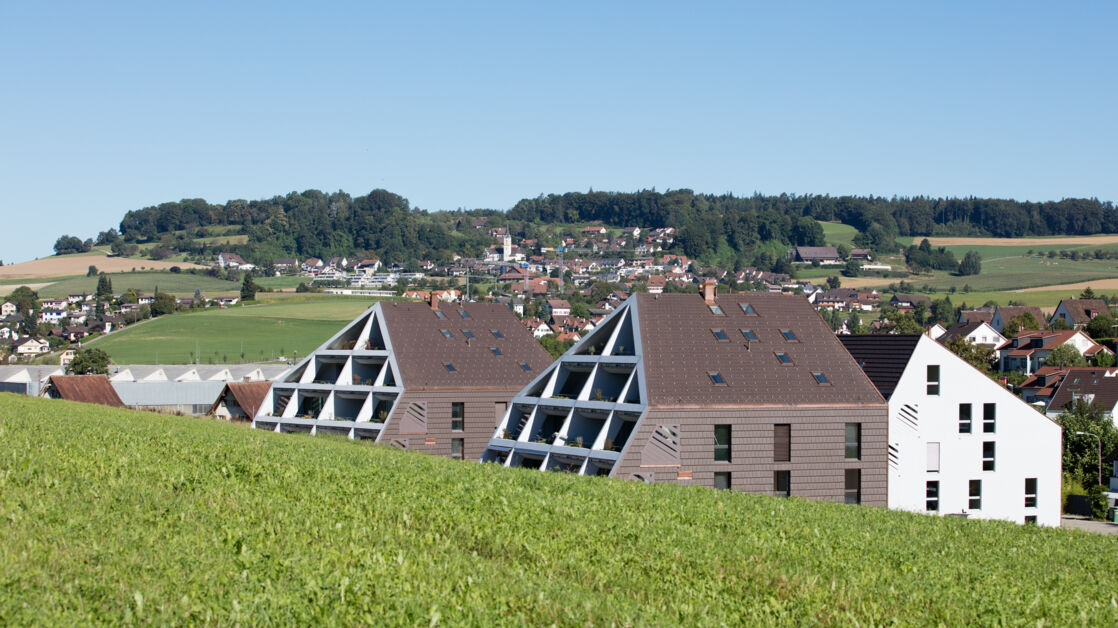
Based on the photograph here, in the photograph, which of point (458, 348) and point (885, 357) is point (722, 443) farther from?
point (458, 348)

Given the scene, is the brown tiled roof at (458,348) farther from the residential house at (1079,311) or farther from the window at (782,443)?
the residential house at (1079,311)

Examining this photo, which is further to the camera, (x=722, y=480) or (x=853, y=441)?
(x=853, y=441)

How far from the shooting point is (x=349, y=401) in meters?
54.0

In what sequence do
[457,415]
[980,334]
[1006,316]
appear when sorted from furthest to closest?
[1006,316], [980,334], [457,415]

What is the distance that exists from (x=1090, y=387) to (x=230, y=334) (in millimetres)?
102271

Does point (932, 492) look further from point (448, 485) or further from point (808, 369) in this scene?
point (448, 485)

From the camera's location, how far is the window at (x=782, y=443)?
132ft

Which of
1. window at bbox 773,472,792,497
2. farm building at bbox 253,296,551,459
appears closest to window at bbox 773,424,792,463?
window at bbox 773,472,792,497

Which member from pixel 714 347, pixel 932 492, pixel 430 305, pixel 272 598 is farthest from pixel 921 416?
pixel 272 598

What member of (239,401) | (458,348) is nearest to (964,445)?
(458,348)

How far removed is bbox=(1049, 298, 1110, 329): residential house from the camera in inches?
5320

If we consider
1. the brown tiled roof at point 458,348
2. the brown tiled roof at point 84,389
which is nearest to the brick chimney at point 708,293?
the brown tiled roof at point 458,348

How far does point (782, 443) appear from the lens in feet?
133

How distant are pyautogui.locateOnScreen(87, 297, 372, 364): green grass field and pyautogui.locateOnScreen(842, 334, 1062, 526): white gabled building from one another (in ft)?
303
